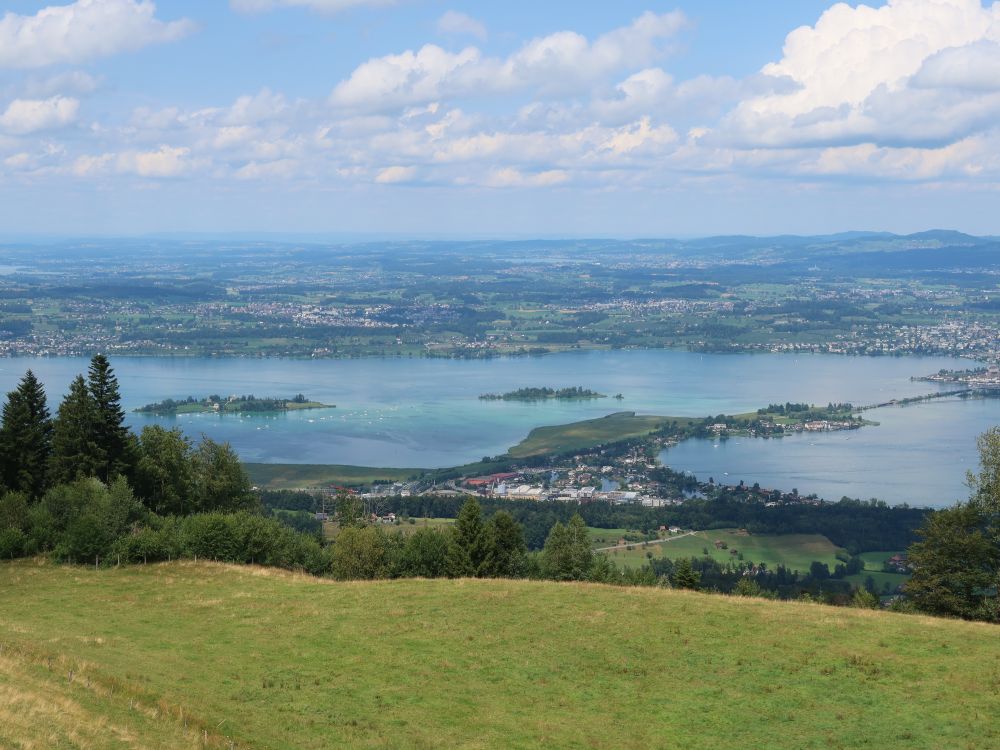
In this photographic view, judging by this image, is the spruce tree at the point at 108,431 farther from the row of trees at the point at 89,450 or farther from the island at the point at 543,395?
the island at the point at 543,395

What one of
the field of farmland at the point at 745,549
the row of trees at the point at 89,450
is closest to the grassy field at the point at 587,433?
the field of farmland at the point at 745,549

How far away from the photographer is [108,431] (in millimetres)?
38625

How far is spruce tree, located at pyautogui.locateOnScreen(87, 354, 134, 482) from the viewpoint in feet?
125

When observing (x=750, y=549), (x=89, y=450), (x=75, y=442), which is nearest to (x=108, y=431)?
(x=89, y=450)

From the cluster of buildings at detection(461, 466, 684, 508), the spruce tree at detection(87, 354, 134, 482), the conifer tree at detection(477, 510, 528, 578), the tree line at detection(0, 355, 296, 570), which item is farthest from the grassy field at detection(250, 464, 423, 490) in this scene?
the conifer tree at detection(477, 510, 528, 578)

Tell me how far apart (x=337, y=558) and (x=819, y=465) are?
70.4 m

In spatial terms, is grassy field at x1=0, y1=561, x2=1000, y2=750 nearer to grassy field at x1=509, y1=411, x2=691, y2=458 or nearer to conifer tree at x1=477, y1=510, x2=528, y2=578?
conifer tree at x1=477, y1=510, x2=528, y2=578

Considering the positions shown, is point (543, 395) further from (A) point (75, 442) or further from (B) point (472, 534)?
(B) point (472, 534)

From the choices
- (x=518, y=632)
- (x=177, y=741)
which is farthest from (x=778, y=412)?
(x=177, y=741)

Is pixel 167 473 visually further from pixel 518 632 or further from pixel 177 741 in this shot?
pixel 177 741

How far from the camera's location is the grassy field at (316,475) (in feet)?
266

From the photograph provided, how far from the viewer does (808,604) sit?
24.8m

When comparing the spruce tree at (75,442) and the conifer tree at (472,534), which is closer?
the conifer tree at (472,534)

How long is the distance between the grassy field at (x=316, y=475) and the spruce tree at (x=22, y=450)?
1581 inches
